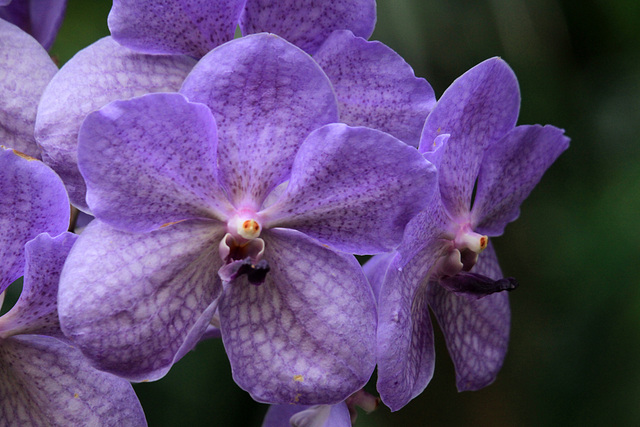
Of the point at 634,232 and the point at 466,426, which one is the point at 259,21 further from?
the point at 466,426

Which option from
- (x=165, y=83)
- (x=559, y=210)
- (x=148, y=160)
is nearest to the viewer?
(x=148, y=160)

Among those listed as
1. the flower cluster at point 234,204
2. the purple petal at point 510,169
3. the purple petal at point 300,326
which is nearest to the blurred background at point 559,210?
the purple petal at point 510,169

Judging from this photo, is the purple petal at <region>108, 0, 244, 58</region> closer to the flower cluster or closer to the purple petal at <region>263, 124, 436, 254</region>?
the flower cluster

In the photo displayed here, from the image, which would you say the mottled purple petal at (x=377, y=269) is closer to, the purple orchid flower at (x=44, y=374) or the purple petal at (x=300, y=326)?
the purple petal at (x=300, y=326)

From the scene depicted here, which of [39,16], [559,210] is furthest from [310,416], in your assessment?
[559,210]

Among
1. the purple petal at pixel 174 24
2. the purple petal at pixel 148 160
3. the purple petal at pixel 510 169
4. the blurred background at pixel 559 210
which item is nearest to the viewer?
→ the purple petal at pixel 148 160

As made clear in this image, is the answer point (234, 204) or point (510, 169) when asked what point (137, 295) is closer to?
point (234, 204)
